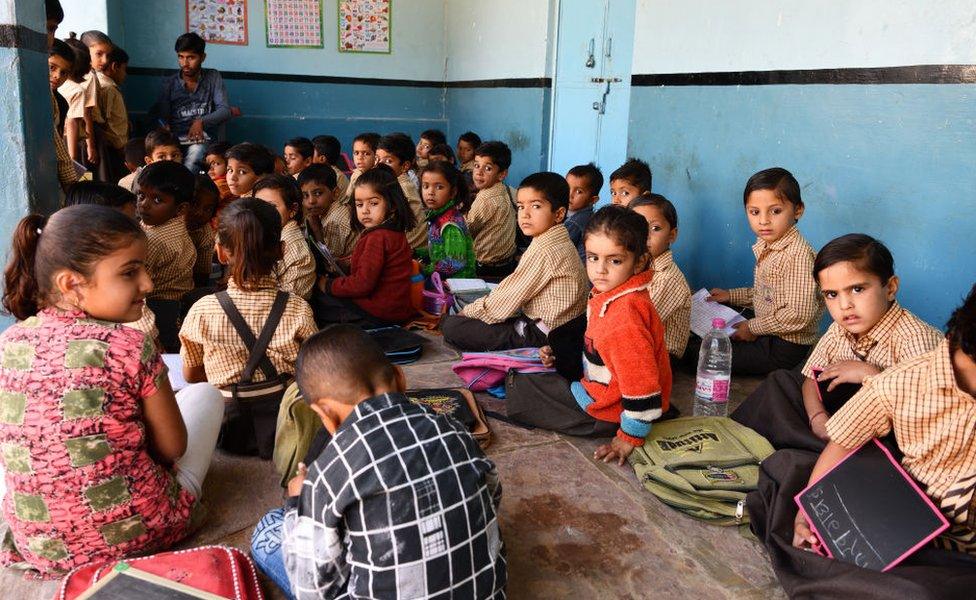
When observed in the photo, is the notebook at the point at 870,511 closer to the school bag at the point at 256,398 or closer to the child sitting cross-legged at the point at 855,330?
the child sitting cross-legged at the point at 855,330

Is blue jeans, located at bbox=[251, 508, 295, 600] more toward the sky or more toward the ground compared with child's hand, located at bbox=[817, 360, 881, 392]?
more toward the ground

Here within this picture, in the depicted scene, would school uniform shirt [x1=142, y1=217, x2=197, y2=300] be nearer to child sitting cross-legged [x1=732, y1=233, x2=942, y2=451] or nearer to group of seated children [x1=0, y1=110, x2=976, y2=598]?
group of seated children [x1=0, y1=110, x2=976, y2=598]

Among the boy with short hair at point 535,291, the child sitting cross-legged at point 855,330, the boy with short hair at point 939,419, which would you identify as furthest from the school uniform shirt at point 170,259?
the boy with short hair at point 939,419

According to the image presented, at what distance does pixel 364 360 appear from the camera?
5.10ft

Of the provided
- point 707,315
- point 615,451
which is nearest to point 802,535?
point 615,451

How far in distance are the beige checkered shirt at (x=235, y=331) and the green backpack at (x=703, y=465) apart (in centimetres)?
116

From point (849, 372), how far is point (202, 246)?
3.16 meters

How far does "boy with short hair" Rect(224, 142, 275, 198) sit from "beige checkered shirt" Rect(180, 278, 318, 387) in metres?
2.18

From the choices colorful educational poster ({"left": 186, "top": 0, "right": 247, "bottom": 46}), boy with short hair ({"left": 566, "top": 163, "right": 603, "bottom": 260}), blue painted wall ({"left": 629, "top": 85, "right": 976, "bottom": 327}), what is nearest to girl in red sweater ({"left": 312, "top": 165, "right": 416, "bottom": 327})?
boy with short hair ({"left": 566, "top": 163, "right": 603, "bottom": 260})

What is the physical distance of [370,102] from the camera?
8688 millimetres

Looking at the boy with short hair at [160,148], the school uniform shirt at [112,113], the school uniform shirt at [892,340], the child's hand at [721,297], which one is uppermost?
the school uniform shirt at [112,113]

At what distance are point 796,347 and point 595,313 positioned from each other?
1.20 meters

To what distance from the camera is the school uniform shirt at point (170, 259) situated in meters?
3.53

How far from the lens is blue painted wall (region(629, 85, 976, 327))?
309 centimetres
